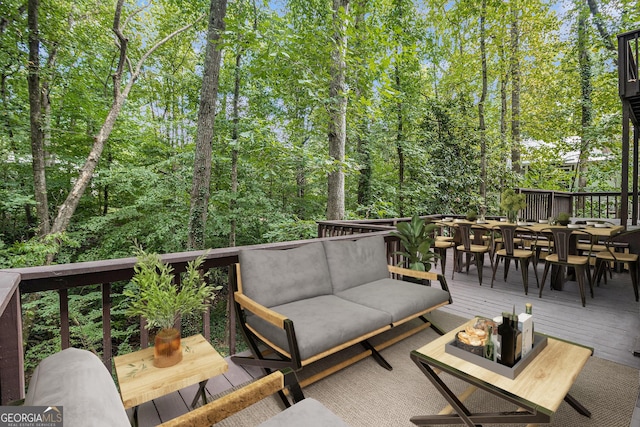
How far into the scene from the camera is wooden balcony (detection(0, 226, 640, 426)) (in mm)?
1470

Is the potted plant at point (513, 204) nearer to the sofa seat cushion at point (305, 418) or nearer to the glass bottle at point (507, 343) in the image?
the glass bottle at point (507, 343)

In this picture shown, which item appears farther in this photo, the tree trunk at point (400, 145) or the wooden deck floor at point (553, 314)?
the tree trunk at point (400, 145)

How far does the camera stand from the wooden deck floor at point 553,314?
6.71ft

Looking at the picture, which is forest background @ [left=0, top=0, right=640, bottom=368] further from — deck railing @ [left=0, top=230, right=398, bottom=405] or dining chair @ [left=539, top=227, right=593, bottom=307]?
deck railing @ [left=0, top=230, right=398, bottom=405]

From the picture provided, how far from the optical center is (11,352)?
57.1 inches

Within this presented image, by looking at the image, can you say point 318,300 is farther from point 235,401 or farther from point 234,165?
point 234,165

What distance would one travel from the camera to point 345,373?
Answer: 234 cm

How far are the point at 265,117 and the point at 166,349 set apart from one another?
25.2 feet

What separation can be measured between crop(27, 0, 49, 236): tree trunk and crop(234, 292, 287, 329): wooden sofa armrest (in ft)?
20.6

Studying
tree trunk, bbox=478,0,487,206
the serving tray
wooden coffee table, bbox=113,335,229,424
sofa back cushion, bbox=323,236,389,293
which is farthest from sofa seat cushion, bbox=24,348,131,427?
tree trunk, bbox=478,0,487,206

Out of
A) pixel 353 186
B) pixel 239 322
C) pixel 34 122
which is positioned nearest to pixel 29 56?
pixel 34 122

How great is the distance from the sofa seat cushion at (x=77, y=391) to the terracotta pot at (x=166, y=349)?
0.70 meters

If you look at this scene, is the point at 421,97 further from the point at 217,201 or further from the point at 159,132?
the point at 159,132

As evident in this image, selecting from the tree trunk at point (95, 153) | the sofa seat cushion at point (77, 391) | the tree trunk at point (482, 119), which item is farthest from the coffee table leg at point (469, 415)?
the tree trunk at point (482, 119)
